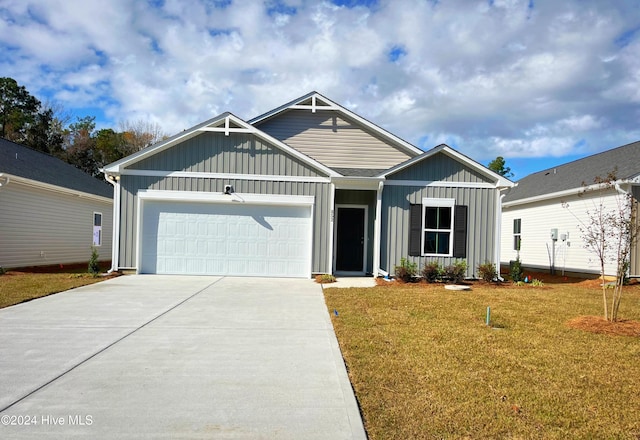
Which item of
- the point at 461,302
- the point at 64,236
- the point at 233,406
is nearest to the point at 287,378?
the point at 233,406

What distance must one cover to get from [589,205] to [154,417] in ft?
51.1

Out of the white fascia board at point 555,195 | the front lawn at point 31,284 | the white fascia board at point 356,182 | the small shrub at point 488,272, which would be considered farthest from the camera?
the white fascia board at point 555,195

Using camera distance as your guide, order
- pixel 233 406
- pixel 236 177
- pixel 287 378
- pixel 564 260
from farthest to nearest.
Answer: pixel 564 260
pixel 236 177
pixel 287 378
pixel 233 406

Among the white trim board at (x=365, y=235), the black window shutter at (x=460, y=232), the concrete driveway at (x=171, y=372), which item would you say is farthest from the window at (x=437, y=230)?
the concrete driveway at (x=171, y=372)

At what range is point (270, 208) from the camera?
13.0 meters

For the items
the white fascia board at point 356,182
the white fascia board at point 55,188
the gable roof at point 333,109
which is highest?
the gable roof at point 333,109

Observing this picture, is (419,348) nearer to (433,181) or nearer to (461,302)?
(461,302)

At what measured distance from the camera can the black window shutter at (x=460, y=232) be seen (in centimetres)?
1280

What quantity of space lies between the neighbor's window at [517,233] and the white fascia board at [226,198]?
11.2 meters

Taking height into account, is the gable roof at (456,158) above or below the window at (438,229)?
above

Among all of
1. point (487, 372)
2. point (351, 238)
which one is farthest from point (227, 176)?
point (487, 372)

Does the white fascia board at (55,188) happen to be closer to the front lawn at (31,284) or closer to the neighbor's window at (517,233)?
the front lawn at (31,284)

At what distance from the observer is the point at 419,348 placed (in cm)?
560

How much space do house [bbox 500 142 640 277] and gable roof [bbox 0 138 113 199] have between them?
55.8 feet
